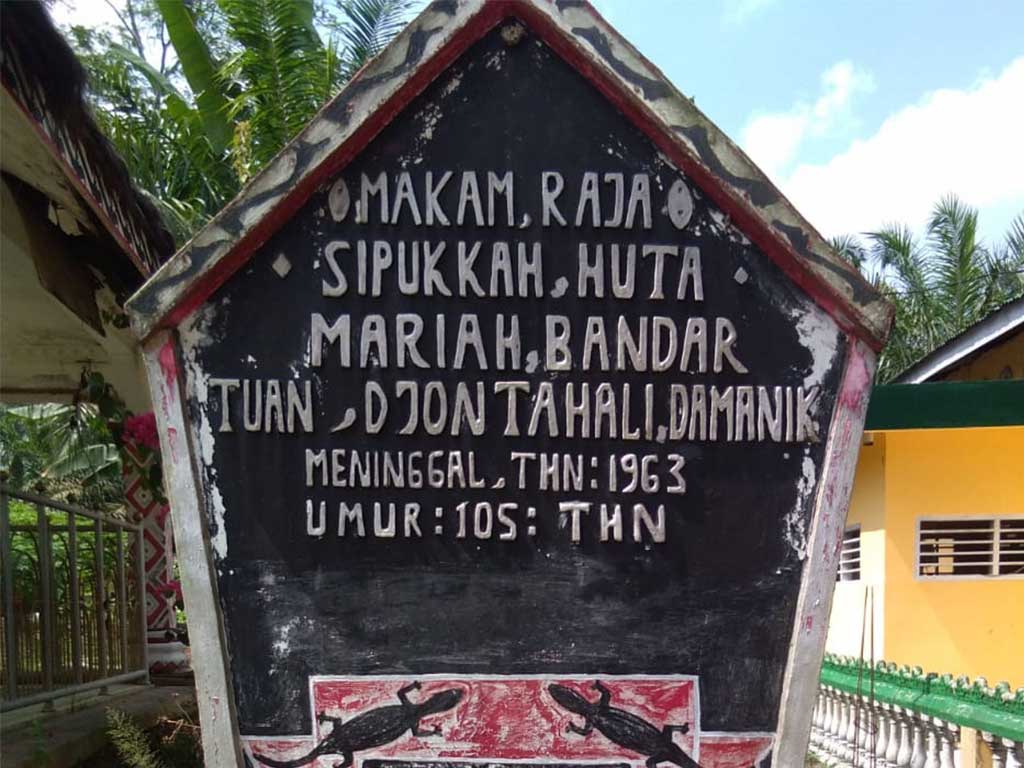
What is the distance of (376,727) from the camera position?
6.78 ft

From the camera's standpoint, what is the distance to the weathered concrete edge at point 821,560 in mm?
2031

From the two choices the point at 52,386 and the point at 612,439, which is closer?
the point at 612,439

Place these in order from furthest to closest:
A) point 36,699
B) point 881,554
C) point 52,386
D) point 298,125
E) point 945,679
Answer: point 298,125 → point 881,554 → point 52,386 → point 945,679 → point 36,699

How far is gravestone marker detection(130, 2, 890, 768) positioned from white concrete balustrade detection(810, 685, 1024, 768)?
1.61 m

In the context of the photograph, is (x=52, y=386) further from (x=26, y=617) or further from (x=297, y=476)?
(x=297, y=476)

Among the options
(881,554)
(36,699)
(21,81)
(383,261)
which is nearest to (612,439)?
(383,261)

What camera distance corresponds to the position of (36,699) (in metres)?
4.16

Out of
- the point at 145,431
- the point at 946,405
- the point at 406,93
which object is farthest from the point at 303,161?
the point at 946,405

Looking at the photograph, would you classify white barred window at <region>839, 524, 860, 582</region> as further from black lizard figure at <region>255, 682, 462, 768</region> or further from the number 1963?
black lizard figure at <region>255, 682, 462, 768</region>

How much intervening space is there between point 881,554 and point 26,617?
6817 mm

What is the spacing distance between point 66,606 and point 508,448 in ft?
12.5

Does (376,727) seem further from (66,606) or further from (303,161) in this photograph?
(66,606)

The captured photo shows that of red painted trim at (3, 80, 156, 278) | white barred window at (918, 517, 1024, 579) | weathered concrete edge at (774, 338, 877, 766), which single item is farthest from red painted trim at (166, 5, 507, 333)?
white barred window at (918, 517, 1024, 579)

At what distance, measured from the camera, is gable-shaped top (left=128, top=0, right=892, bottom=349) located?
2.03 metres
